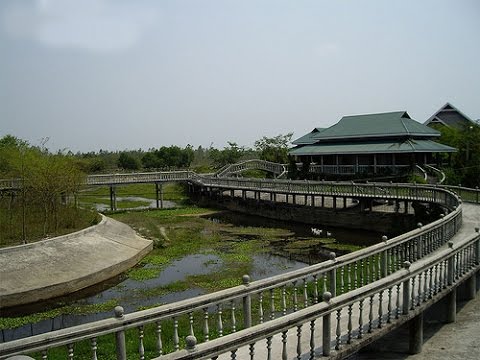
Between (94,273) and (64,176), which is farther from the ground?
(64,176)

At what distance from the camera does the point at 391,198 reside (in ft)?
93.1

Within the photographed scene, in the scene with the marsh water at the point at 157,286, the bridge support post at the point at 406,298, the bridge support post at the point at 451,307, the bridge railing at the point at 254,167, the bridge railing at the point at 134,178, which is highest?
the bridge railing at the point at 254,167

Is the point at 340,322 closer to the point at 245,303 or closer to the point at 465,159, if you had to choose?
the point at 245,303

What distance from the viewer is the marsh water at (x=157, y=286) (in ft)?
50.4

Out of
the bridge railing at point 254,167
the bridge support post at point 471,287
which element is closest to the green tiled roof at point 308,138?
the bridge railing at point 254,167

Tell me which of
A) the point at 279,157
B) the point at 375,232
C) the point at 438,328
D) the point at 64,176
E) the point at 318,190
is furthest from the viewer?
the point at 279,157

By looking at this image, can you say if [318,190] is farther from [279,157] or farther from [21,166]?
[279,157]

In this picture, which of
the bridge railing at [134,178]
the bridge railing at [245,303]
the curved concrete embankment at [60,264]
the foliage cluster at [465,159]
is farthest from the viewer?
the bridge railing at [134,178]

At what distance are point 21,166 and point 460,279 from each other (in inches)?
927

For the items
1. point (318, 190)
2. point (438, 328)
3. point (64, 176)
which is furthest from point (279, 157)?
point (438, 328)

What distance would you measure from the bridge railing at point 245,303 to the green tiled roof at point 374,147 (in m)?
23.4

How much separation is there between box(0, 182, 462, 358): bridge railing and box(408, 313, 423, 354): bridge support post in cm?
168

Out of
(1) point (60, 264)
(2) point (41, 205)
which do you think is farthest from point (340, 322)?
(2) point (41, 205)

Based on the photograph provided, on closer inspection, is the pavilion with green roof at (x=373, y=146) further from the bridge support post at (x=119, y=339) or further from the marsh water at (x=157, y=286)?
the bridge support post at (x=119, y=339)
